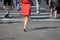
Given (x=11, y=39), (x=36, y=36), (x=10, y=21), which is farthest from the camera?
(x=10, y=21)

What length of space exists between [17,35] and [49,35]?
1194mm

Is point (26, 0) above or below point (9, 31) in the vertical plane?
above

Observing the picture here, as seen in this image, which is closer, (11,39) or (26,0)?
(11,39)

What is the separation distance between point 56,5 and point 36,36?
5067mm

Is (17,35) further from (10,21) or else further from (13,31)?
(10,21)

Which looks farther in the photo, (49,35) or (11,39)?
(49,35)

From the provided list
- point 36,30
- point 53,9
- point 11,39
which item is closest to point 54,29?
point 36,30

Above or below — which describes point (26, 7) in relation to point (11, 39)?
above

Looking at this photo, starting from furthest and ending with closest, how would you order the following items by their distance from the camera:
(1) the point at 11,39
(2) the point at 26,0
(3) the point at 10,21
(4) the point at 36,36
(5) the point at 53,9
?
(5) the point at 53,9 → (3) the point at 10,21 → (2) the point at 26,0 → (4) the point at 36,36 → (1) the point at 11,39

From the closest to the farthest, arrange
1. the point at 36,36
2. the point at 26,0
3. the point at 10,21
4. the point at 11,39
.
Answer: the point at 11,39, the point at 36,36, the point at 26,0, the point at 10,21

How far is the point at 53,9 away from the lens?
15.1 m

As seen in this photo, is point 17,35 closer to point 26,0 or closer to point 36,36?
point 36,36

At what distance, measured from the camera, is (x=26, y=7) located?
10992 millimetres

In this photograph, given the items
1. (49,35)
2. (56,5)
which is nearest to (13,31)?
(49,35)
